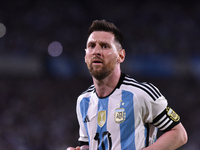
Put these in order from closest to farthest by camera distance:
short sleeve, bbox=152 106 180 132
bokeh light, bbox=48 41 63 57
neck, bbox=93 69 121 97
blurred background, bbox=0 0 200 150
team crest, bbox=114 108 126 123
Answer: short sleeve, bbox=152 106 180 132 → team crest, bbox=114 108 126 123 → neck, bbox=93 69 121 97 → blurred background, bbox=0 0 200 150 → bokeh light, bbox=48 41 63 57

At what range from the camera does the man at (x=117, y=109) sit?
1.55m

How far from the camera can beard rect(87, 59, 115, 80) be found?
169cm

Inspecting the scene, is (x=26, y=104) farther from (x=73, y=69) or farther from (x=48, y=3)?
(x=48, y=3)

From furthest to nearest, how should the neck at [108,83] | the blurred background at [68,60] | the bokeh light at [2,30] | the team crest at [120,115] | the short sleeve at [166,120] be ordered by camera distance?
1. the bokeh light at [2,30]
2. the blurred background at [68,60]
3. the neck at [108,83]
4. the team crest at [120,115]
5. the short sleeve at [166,120]

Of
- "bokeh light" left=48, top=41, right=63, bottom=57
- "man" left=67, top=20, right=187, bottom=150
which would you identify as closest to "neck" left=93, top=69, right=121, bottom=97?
"man" left=67, top=20, right=187, bottom=150

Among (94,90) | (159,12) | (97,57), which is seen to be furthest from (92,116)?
(159,12)

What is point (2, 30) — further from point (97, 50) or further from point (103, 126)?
point (103, 126)

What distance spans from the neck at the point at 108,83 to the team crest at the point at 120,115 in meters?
0.17

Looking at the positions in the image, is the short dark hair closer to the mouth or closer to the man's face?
the man's face

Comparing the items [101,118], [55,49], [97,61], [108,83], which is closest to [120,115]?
[101,118]

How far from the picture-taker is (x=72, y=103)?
6.01m

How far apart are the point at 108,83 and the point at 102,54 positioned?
226 mm

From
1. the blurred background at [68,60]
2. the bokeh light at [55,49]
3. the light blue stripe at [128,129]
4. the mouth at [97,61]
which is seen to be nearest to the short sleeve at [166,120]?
the light blue stripe at [128,129]

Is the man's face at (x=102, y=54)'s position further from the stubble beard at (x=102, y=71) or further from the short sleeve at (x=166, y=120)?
the short sleeve at (x=166, y=120)
